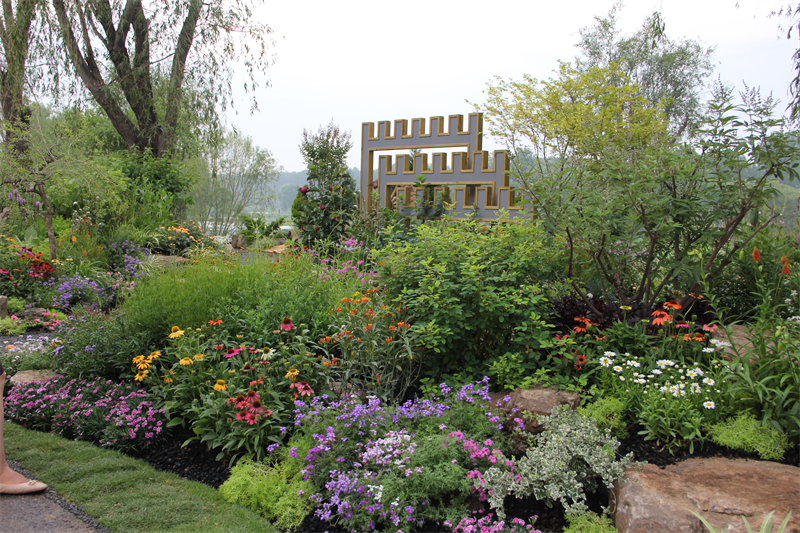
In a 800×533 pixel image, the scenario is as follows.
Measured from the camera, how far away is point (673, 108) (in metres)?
17.8

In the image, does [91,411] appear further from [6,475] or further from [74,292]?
[74,292]

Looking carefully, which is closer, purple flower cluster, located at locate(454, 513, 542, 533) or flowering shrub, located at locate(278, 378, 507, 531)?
purple flower cluster, located at locate(454, 513, 542, 533)

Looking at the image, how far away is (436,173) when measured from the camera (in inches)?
321

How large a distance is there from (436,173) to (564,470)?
634cm

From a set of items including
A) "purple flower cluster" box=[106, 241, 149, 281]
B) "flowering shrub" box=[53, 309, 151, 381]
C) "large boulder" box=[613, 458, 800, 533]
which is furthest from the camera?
"purple flower cluster" box=[106, 241, 149, 281]

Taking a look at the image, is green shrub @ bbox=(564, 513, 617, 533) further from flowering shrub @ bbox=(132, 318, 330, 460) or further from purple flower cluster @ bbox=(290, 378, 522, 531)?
flowering shrub @ bbox=(132, 318, 330, 460)

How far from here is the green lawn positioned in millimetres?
2301

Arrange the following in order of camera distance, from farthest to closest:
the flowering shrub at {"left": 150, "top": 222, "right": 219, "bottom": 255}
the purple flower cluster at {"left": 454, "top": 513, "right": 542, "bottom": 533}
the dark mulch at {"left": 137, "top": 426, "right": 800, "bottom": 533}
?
the flowering shrub at {"left": 150, "top": 222, "right": 219, "bottom": 255} < the dark mulch at {"left": 137, "top": 426, "right": 800, "bottom": 533} < the purple flower cluster at {"left": 454, "top": 513, "right": 542, "bottom": 533}

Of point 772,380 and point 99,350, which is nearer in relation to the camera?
point 772,380

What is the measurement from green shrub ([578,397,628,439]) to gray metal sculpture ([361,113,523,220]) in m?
4.57

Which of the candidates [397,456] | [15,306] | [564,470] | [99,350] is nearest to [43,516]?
[99,350]

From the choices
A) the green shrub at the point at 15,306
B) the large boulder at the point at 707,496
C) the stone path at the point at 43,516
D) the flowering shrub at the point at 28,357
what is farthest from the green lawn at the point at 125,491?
the green shrub at the point at 15,306

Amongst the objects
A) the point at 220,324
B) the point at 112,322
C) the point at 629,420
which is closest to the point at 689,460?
the point at 629,420

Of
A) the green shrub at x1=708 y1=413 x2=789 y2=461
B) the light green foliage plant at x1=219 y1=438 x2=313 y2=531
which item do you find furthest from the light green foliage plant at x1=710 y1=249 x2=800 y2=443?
the light green foliage plant at x1=219 y1=438 x2=313 y2=531
